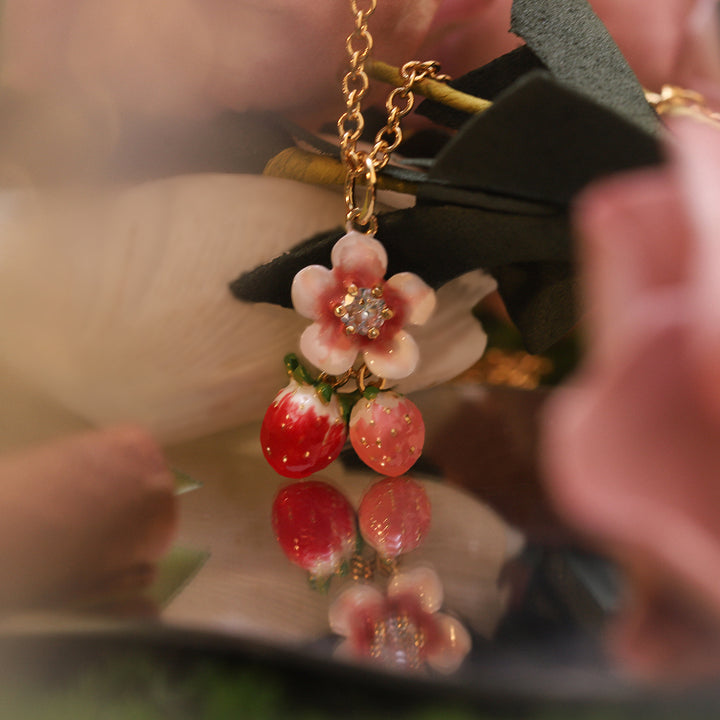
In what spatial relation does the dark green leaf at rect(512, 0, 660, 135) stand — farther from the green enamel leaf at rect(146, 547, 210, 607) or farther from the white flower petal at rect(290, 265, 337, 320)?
the green enamel leaf at rect(146, 547, 210, 607)

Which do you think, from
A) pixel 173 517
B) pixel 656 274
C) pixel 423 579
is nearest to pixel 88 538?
pixel 173 517

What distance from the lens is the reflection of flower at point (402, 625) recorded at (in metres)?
0.21

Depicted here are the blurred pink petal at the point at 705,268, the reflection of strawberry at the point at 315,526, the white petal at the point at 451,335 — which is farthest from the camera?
the white petal at the point at 451,335

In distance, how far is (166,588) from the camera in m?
0.26

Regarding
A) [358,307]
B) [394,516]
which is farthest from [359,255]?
[394,516]

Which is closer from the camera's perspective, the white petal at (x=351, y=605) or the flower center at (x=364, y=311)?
the white petal at (x=351, y=605)

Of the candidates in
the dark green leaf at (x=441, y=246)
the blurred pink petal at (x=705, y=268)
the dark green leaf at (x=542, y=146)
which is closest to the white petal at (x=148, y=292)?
the dark green leaf at (x=441, y=246)

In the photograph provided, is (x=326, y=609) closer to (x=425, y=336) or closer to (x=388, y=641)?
(x=388, y=641)

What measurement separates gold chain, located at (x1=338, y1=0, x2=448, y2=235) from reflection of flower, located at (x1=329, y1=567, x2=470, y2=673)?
19cm

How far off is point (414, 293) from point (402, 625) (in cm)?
17

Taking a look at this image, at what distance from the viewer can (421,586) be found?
264 millimetres

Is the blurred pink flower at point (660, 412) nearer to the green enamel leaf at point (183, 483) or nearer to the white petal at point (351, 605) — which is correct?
the white petal at point (351, 605)

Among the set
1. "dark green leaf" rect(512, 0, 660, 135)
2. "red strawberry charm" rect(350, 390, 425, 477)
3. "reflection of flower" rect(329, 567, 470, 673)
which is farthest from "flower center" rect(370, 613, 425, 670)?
"dark green leaf" rect(512, 0, 660, 135)

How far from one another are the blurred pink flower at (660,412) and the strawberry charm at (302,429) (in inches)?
6.8
